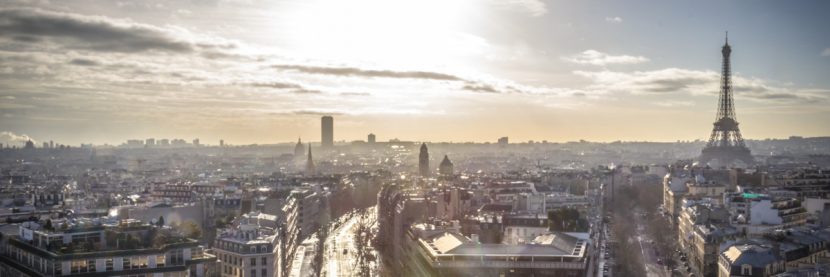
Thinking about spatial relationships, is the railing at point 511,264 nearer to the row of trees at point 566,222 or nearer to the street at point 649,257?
the row of trees at point 566,222

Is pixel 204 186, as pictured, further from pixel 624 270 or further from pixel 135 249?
pixel 135 249

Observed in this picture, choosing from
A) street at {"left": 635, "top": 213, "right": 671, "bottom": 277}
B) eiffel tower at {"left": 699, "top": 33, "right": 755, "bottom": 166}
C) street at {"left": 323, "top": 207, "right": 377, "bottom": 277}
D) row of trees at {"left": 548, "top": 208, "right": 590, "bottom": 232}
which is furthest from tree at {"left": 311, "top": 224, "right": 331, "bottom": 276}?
eiffel tower at {"left": 699, "top": 33, "right": 755, "bottom": 166}

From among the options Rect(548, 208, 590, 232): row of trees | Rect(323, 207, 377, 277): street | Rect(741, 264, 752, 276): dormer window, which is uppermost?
Rect(548, 208, 590, 232): row of trees

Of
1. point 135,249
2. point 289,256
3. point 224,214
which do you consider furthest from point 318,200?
point 135,249

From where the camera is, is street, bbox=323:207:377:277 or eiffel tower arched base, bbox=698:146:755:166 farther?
eiffel tower arched base, bbox=698:146:755:166

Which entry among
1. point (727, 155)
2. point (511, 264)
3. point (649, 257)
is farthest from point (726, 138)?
point (511, 264)

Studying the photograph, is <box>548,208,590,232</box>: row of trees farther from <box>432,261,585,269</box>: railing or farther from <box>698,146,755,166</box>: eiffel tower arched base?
<box>698,146,755,166</box>: eiffel tower arched base

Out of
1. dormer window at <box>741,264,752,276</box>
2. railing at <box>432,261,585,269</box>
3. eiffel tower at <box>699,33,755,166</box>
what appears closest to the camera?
railing at <box>432,261,585,269</box>

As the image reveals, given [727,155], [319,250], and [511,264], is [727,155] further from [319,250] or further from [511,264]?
[511,264]
